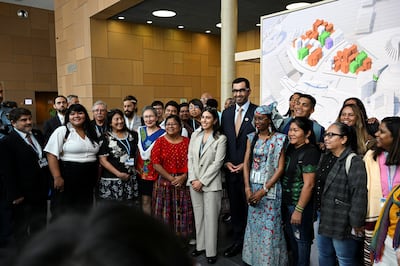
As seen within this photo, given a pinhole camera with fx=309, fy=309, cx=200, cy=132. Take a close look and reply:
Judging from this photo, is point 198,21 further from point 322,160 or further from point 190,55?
point 322,160

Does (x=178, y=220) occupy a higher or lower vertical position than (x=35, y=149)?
lower

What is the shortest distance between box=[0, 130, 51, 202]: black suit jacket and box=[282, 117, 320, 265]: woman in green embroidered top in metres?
2.26

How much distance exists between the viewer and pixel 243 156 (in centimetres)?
306

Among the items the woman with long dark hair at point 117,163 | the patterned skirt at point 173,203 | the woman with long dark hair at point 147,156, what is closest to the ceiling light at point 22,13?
the woman with long dark hair at point 117,163

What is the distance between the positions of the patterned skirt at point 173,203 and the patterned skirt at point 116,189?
0.26 meters

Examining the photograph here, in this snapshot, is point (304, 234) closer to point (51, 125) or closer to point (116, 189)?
point (116, 189)

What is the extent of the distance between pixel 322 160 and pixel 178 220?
1.55m

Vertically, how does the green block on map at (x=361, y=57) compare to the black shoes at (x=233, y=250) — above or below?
above

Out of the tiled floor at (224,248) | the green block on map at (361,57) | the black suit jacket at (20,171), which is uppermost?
the green block on map at (361,57)

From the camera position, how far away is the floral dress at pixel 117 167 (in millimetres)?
3107

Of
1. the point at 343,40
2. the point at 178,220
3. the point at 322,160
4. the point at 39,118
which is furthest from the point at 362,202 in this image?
the point at 39,118

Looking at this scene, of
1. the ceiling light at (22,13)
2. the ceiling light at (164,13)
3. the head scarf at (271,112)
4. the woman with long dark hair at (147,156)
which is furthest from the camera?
the ceiling light at (22,13)

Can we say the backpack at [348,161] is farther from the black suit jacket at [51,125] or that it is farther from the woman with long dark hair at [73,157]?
the black suit jacket at [51,125]

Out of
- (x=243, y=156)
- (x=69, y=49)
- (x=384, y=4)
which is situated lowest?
(x=243, y=156)
